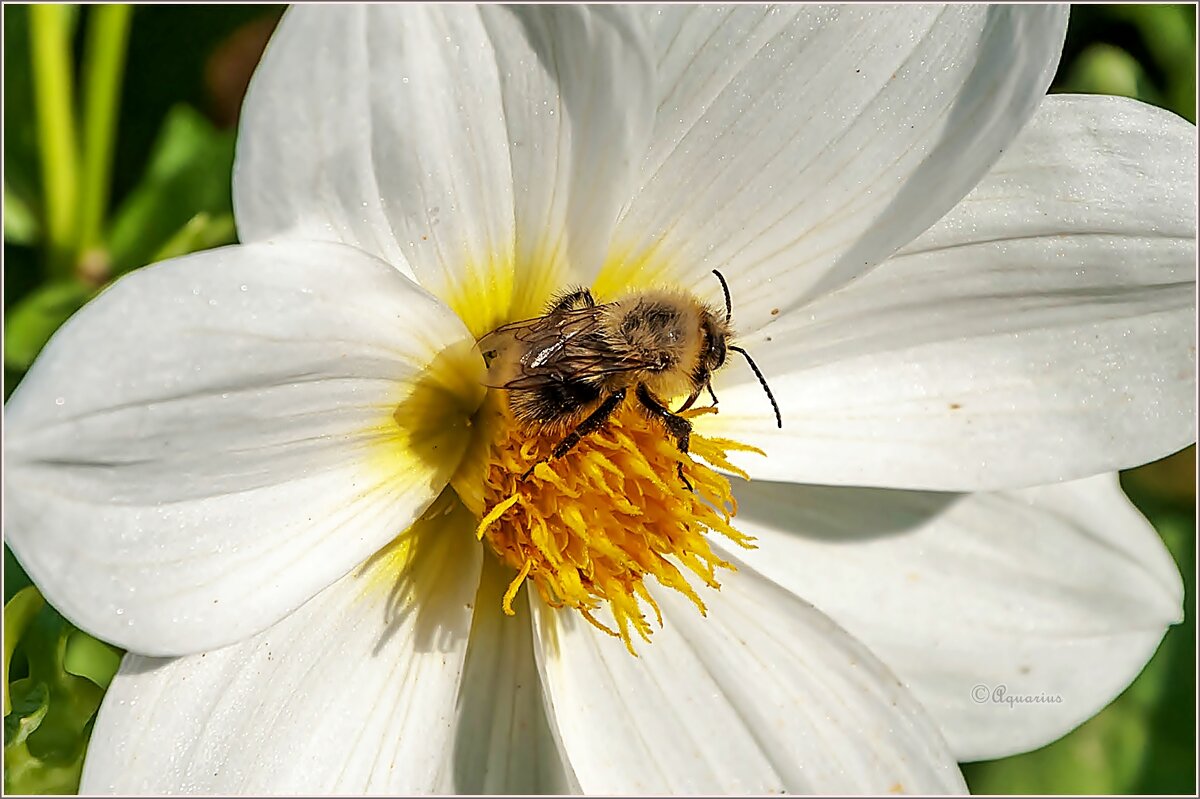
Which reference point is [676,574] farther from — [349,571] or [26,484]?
[26,484]

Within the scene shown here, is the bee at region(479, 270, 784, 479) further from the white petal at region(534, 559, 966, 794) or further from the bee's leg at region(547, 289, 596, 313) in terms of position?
the white petal at region(534, 559, 966, 794)

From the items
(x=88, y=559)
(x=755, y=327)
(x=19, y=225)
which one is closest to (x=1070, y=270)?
(x=755, y=327)

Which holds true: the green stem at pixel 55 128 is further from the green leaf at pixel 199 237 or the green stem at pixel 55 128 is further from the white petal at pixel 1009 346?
the white petal at pixel 1009 346

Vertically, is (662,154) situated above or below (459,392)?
above

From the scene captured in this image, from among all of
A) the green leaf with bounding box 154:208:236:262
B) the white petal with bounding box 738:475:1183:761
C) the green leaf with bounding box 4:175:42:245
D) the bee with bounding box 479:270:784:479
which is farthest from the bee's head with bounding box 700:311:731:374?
the green leaf with bounding box 4:175:42:245

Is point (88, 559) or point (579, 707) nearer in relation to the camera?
point (88, 559)

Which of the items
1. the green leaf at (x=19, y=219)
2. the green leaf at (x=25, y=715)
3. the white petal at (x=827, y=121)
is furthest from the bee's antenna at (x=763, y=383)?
the green leaf at (x=19, y=219)
